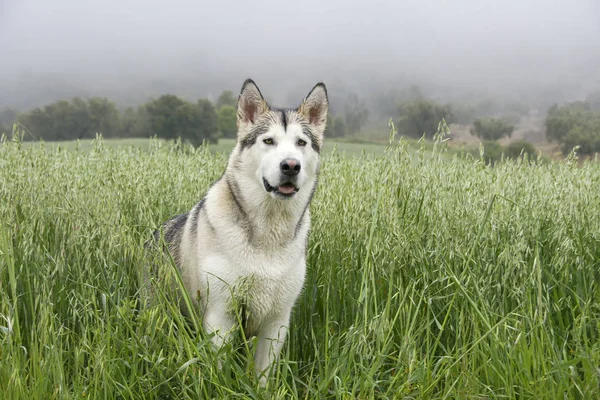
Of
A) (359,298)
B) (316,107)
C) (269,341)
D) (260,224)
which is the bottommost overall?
(269,341)

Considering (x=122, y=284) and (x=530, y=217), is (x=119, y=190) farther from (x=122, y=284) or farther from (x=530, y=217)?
(x=530, y=217)

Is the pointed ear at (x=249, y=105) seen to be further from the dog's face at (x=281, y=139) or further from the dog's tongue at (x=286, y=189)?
the dog's tongue at (x=286, y=189)

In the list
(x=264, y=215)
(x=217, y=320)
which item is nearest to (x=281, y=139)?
(x=264, y=215)

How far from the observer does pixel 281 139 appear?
3.43 metres

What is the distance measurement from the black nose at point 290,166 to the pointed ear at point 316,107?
0.57 metres

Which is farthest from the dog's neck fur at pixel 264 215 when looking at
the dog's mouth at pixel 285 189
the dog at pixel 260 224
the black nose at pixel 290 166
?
the black nose at pixel 290 166

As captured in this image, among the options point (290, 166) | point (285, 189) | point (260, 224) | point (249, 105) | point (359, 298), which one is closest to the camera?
point (359, 298)

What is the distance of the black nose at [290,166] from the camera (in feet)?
10.4

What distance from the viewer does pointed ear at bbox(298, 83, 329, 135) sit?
3574 mm

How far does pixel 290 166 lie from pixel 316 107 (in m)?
0.65

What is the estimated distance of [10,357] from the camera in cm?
259

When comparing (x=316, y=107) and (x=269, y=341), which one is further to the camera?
(x=316, y=107)

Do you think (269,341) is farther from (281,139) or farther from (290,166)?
(281,139)

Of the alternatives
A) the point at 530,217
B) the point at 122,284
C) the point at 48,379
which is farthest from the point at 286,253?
the point at 530,217
